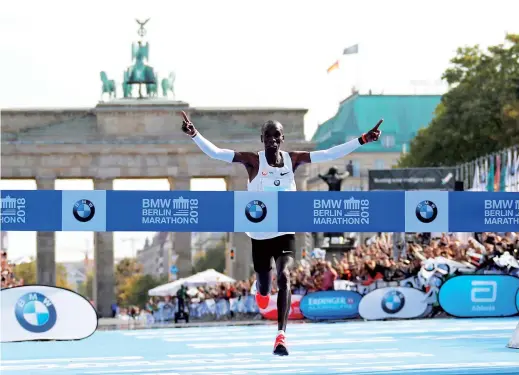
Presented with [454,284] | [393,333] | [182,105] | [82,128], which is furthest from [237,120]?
[393,333]

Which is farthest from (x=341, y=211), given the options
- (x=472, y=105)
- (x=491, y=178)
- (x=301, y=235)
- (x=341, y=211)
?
(x=301, y=235)

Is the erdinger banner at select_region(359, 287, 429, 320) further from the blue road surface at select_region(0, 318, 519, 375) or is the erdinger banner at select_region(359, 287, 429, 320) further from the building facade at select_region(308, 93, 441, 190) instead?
the building facade at select_region(308, 93, 441, 190)

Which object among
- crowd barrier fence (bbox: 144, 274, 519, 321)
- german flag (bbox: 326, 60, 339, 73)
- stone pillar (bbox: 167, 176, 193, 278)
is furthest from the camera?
german flag (bbox: 326, 60, 339, 73)

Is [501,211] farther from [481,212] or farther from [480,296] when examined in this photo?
[480,296]

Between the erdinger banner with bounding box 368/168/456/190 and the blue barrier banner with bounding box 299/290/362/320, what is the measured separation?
11.6m

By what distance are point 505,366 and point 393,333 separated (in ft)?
25.2

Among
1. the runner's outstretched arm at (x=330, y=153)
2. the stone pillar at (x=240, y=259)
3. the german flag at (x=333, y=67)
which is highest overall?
the german flag at (x=333, y=67)

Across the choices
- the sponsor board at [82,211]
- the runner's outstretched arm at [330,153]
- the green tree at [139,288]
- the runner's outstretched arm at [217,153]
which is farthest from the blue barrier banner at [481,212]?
the green tree at [139,288]

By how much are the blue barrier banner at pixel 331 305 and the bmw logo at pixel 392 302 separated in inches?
59.4

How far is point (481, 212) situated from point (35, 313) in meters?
8.72

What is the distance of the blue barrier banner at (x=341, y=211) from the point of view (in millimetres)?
11992

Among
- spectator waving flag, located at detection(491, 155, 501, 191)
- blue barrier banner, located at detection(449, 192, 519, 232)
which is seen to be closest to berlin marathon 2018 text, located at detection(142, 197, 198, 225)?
blue barrier banner, located at detection(449, 192, 519, 232)

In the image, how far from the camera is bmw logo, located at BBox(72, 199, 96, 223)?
12.1m

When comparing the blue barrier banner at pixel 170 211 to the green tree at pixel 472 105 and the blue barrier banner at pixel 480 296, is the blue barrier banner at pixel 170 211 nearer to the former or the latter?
the blue barrier banner at pixel 480 296
